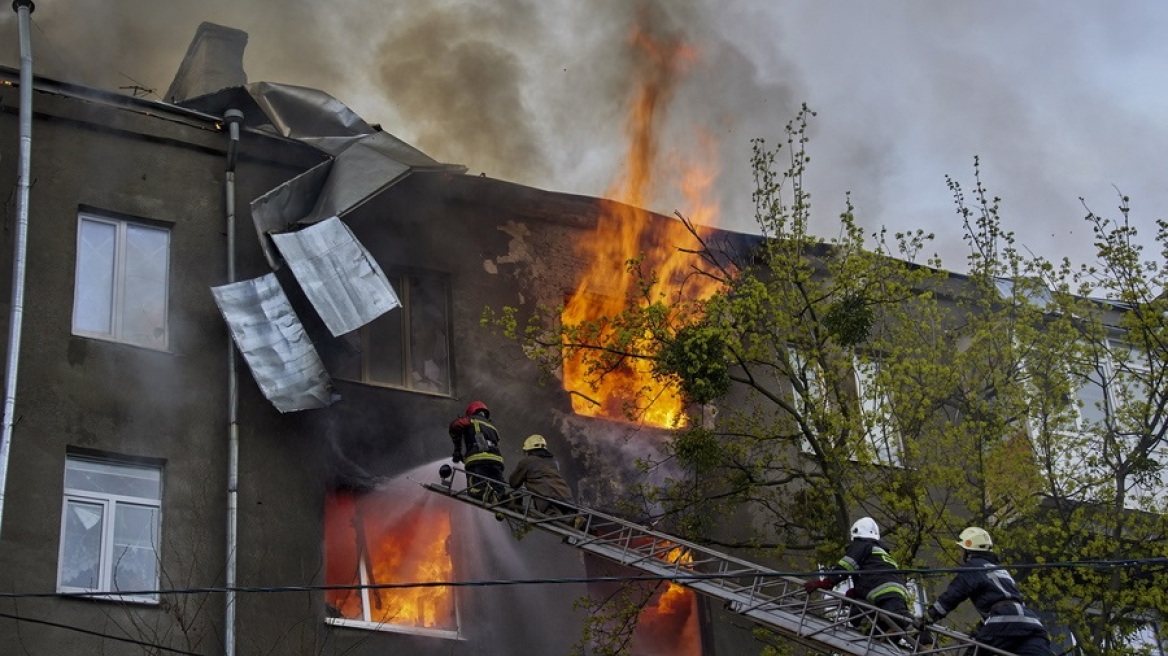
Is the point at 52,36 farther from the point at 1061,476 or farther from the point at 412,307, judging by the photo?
the point at 1061,476

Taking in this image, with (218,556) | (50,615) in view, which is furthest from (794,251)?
(50,615)

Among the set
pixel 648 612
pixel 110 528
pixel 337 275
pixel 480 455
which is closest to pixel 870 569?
pixel 480 455

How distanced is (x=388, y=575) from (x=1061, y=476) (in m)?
7.87

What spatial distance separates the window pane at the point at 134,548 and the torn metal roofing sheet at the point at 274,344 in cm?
189

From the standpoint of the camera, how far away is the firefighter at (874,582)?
14.6 meters

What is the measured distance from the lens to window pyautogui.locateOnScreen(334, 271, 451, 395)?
1952cm

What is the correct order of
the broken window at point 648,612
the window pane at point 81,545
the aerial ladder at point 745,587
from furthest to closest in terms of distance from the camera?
1. the broken window at point 648,612
2. the window pane at point 81,545
3. the aerial ladder at point 745,587

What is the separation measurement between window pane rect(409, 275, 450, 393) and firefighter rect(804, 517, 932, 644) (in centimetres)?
608

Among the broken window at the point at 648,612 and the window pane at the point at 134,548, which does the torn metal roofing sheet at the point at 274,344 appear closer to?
the window pane at the point at 134,548

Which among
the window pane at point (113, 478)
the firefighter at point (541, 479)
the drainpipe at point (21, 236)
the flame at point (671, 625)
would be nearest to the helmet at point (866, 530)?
the firefighter at point (541, 479)

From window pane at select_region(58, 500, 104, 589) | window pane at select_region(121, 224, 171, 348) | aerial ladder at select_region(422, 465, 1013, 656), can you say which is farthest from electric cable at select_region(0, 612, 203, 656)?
window pane at select_region(121, 224, 171, 348)

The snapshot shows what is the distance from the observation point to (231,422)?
1733cm

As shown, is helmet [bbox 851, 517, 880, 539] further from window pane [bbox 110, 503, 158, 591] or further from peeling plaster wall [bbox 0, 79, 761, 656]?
window pane [bbox 110, 503, 158, 591]

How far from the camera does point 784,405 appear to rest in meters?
19.9
